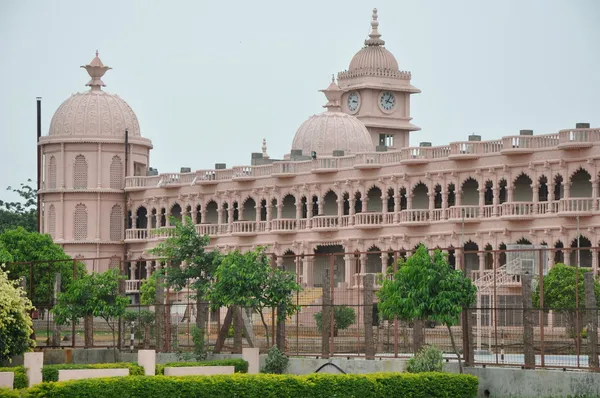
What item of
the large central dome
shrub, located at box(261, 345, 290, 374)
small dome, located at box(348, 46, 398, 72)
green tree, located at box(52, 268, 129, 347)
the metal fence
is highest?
small dome, located at box(348, 46, 398, 72)

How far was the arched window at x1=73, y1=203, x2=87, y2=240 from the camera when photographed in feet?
347

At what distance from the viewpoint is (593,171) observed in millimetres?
81750

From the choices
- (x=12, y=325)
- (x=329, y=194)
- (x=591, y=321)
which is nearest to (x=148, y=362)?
(x=12, y=325)

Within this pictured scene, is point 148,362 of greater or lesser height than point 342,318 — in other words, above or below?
below

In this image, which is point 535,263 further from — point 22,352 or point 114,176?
point 114,176

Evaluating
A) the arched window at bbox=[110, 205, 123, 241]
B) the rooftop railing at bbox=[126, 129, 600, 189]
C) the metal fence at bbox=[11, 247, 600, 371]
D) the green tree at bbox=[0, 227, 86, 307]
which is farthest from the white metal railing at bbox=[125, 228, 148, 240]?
the metal fence at bbox=[11, 247, 600, 371]

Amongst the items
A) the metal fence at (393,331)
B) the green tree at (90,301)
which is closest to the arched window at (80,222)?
the metal fence at (393,331)

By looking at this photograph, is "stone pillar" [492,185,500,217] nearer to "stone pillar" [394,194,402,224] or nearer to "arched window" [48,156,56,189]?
"stone pillar" [394,194,402,224]

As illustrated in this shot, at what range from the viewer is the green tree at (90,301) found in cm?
6191

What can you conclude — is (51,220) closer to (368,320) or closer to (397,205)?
(397,205)

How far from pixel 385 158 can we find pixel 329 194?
6202 millimetres

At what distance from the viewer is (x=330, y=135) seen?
10694cm

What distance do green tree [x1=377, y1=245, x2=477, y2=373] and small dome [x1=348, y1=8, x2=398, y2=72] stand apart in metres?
77.4

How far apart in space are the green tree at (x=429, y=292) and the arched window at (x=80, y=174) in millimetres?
57016
